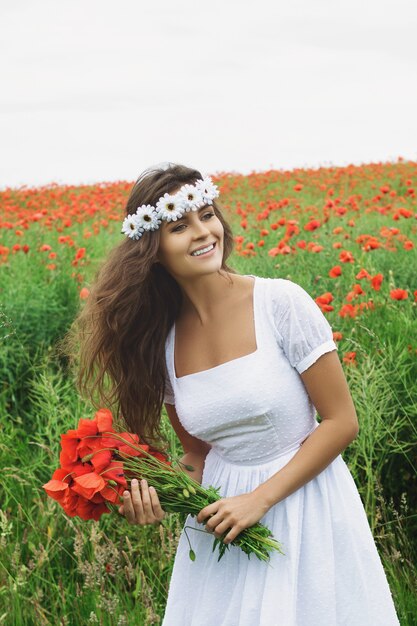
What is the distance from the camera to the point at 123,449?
2.24 metres

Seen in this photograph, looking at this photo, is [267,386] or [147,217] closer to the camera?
[267,386]

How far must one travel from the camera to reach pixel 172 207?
7.51 ft

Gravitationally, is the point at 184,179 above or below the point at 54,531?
above

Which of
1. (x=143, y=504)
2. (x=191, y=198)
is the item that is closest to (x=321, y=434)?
(x=143, y=504)

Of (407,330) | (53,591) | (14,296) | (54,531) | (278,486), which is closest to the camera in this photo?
(278,486)

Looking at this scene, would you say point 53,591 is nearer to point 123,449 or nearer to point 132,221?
point 123,449

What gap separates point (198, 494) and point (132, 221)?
749mm

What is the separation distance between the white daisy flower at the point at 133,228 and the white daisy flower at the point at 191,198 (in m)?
0.16

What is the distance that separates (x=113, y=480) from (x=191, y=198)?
2.45 ft

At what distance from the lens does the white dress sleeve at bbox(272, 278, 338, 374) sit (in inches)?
84.3

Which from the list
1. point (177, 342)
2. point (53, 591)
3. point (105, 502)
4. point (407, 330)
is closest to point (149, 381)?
point (177, 342)

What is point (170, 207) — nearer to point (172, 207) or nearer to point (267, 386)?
point (172, 207)

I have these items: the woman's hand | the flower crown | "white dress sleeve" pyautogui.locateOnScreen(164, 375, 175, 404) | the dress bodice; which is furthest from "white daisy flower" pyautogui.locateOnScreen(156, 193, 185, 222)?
the woman's hand

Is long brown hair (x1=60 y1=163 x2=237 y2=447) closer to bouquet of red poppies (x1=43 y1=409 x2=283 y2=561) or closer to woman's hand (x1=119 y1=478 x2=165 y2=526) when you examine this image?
bouquet of red poppies (x1=43 y1=409 x2=283 y2=561)
